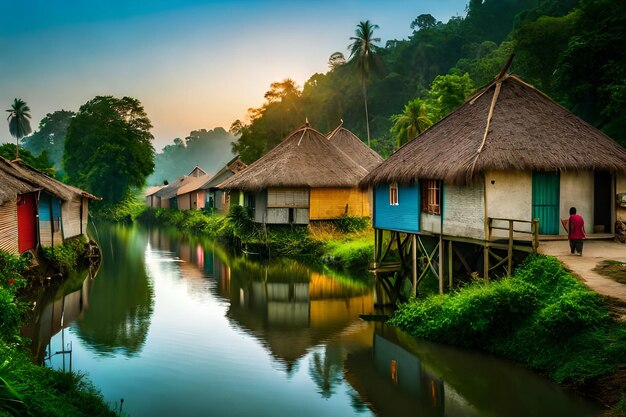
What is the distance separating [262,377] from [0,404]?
600 centimetres

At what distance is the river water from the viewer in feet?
34.7

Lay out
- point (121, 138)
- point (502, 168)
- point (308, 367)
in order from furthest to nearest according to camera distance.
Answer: point (121, 138) → point (502, 168) → point (308, 367)

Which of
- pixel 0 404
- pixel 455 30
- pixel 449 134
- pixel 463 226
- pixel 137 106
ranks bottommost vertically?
pixel 0 404

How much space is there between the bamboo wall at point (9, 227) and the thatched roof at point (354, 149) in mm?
24332

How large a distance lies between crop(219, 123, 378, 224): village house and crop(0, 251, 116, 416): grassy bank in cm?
2064

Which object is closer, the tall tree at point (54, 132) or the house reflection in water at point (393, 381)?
the house reflection in water at point (393, 381)

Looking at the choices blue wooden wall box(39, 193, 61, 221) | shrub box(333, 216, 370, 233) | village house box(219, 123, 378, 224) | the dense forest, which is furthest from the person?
blue wooden wall box(39, 193, 61, 221)

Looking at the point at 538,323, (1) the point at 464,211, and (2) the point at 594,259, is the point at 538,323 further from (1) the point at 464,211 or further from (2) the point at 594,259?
(1) the point at 464,211

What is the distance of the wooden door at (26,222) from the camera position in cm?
2028

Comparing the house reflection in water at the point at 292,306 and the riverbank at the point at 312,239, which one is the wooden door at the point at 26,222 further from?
the riverbank at the point at 312,239

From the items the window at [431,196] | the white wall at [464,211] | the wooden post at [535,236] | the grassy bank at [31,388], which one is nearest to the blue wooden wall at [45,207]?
the grassy bank at [31,388]

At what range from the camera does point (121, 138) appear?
6088 cm

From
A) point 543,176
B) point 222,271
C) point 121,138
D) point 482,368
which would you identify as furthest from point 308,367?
point 121,138

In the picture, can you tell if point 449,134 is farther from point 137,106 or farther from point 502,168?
point 137,106
